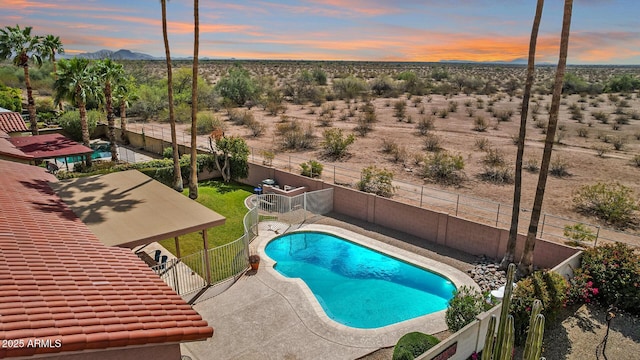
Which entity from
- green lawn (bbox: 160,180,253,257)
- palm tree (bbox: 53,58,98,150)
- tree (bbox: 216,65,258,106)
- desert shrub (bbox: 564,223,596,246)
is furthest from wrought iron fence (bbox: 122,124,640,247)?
tree (bbox: 216,65,258,106)

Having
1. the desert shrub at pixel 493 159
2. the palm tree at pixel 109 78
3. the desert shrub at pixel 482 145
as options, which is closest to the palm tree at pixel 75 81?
the palm tree at pixel 109 78

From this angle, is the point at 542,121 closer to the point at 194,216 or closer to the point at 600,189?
the point at 600,189

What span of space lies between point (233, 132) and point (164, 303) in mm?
37603

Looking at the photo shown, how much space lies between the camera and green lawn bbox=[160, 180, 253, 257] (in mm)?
19453

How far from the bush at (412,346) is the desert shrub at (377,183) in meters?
13.2

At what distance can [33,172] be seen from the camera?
16594mm

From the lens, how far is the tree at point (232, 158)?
1110 inches

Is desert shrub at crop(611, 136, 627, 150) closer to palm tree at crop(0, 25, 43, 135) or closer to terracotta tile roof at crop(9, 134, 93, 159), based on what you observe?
terracotta tile roof at crop(9, 134, 93, 159)

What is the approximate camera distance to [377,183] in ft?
80.2

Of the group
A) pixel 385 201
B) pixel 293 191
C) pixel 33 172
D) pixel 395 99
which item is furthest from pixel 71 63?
pixel 395 99

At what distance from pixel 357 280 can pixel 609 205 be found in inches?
531

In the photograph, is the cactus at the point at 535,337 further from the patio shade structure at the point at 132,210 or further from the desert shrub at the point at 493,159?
the desert shrub at the point at 493,159

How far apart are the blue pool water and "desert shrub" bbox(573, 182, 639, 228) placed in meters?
10.2

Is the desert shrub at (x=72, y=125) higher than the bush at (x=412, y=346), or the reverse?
the desert shrub at (x=72, y=125)
